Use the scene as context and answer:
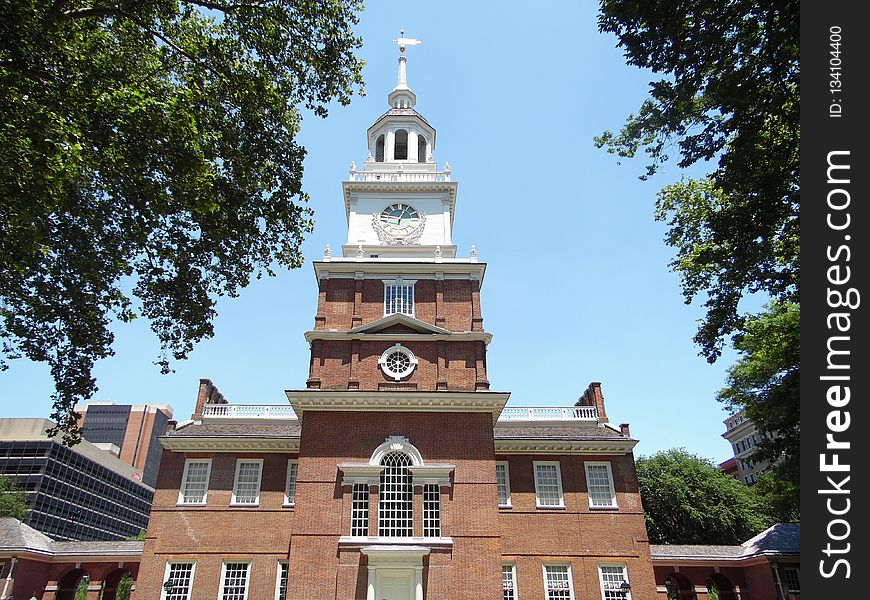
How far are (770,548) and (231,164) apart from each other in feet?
102

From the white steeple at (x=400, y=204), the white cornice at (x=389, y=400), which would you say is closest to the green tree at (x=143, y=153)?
the white cornice at (x=389, y=400)

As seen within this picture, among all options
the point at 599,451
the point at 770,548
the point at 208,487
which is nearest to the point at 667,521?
the point at 770,548

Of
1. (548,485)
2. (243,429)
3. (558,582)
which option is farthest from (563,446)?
(243,429)

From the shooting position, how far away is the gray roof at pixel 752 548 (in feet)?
94.1

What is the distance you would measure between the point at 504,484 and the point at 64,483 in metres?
81.3

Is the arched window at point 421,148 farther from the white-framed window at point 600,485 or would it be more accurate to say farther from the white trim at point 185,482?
the white trim at point 185,482

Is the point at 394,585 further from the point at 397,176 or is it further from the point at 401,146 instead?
the point at 401,146

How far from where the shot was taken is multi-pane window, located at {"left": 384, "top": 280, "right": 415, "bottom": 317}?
968 inches

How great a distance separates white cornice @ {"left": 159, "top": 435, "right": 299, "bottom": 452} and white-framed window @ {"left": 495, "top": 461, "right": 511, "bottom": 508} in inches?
386

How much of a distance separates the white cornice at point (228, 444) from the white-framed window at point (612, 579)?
15018 millimetres

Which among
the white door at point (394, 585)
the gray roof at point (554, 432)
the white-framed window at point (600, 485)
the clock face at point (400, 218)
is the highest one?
the clock face at point (400, 218)

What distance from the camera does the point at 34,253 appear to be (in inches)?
496

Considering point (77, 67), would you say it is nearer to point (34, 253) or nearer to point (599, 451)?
point (34, 253)

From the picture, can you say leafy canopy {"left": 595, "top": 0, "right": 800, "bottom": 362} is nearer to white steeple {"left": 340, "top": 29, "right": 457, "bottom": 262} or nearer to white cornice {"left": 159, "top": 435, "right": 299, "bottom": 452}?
white steeple {"left": 340, "top": 29, "right": 457, "bottom": 262}
